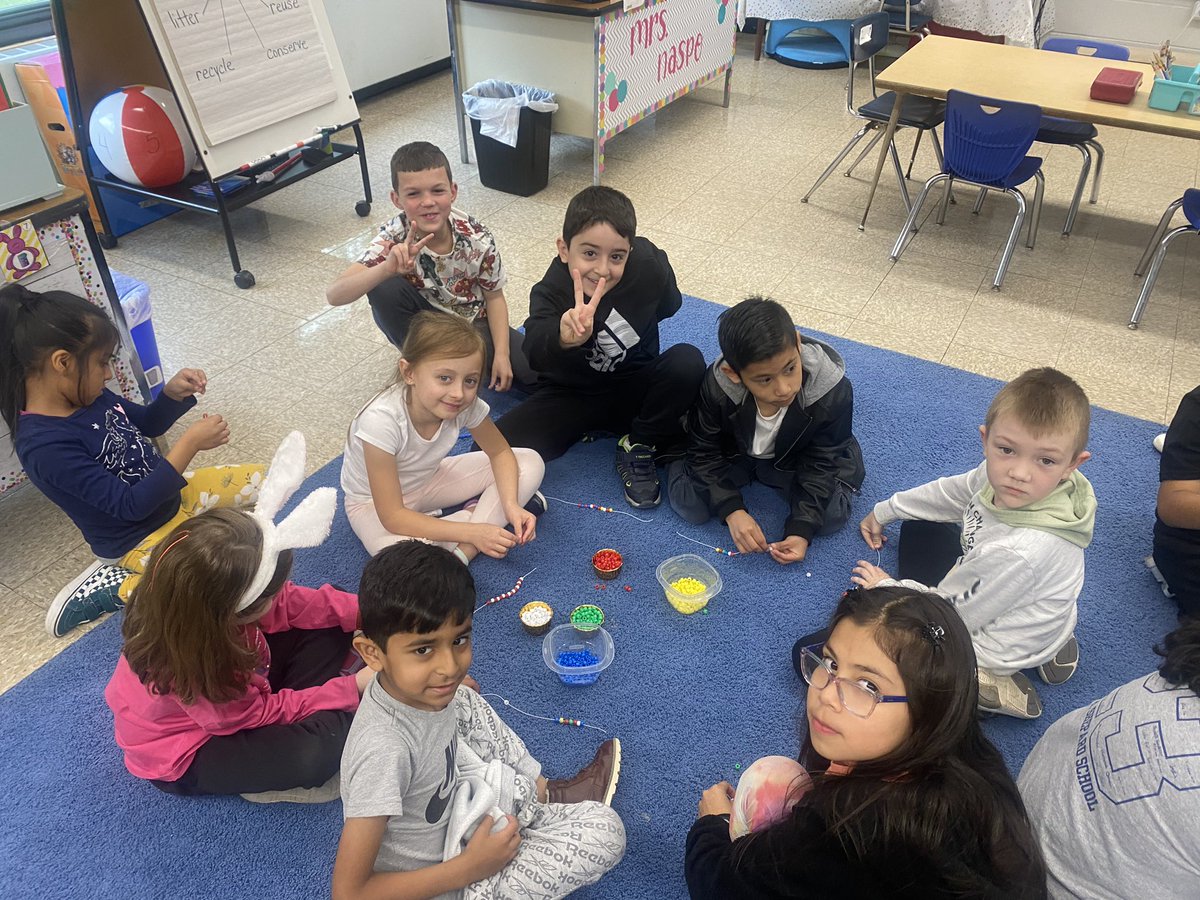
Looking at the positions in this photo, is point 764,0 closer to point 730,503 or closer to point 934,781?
point 730,503

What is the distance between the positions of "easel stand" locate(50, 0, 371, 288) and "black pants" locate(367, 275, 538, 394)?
3.15 ft

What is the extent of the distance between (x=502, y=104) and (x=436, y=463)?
7.47ft

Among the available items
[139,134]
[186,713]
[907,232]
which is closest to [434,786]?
[186,713]

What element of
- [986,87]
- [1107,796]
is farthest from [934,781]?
[986,87]

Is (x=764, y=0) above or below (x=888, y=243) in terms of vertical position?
above

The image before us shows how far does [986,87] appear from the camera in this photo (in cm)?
304

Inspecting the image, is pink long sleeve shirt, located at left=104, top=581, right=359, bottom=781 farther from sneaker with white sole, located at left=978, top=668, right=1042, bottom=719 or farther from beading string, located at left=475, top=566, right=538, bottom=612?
sneaker with white sole, located at left=978, top=668, right=1042, bottom=719

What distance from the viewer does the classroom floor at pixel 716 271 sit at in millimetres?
2482

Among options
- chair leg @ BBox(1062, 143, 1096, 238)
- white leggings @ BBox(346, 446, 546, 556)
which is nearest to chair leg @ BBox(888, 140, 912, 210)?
chair leg @ BBox(1062, 143, 1096, 238)

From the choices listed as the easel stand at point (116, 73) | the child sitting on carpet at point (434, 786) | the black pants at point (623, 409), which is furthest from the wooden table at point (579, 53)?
the child sitting on carpet at point (434, 786)

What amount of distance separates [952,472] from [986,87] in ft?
5.66

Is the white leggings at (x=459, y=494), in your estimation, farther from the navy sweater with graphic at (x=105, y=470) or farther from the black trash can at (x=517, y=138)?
the black trash can at (x=517, y=138)

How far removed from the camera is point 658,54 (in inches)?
157

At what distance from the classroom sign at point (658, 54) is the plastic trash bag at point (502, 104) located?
0.30m
